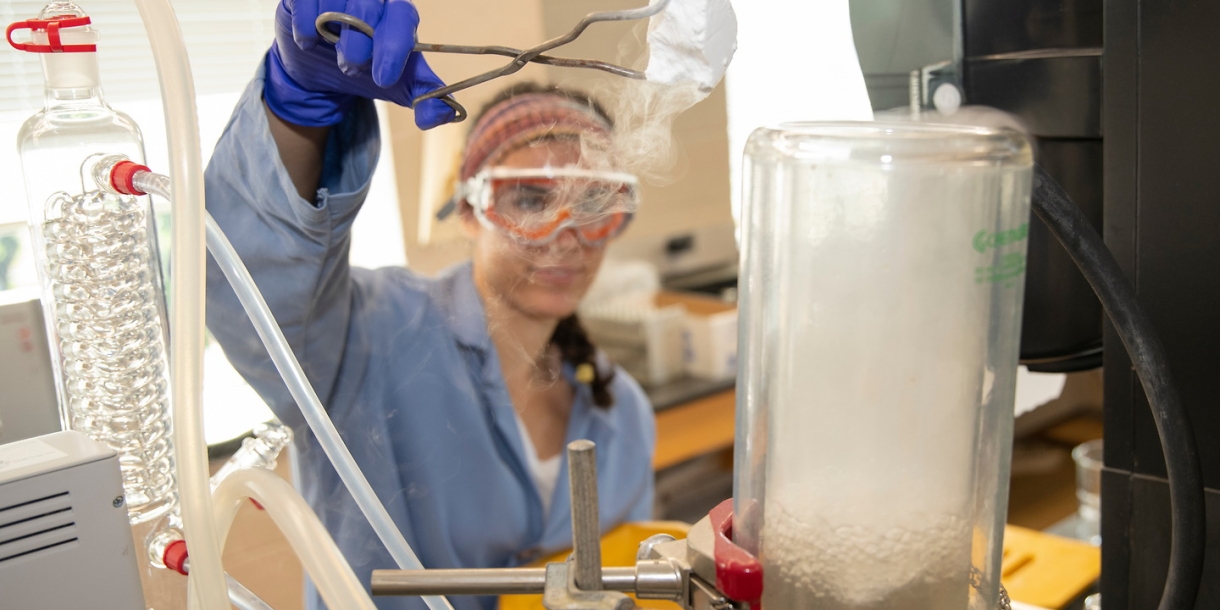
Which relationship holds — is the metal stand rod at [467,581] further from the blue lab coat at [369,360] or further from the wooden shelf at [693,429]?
the wooden shelf at [693,429]

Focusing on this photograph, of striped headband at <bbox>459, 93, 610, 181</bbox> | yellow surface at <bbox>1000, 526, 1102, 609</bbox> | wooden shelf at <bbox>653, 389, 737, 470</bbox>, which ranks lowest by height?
wooden shelf at <bbox>653, 389, 737, 470</bbox>

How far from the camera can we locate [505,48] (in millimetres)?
747

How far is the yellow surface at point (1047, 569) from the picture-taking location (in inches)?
60.8

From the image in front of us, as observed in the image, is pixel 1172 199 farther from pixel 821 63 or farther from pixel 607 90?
pixel 607 90

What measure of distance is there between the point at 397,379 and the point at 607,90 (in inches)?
16.1

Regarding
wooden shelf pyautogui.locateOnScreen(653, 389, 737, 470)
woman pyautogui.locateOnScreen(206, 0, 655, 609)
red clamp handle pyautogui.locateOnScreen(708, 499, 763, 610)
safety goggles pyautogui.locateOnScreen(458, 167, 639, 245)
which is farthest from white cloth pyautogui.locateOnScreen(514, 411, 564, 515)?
wooden shelf pyautogui.locateOnScreen(653, 389, 737, 470)

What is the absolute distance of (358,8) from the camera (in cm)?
73

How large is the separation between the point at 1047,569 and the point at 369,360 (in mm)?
1386

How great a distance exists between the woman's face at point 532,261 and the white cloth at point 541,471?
21 cm

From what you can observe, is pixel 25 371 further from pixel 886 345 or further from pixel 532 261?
pixel 886 345

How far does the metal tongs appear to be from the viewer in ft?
2.29

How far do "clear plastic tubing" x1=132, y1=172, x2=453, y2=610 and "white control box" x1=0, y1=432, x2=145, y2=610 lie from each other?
0.46ft

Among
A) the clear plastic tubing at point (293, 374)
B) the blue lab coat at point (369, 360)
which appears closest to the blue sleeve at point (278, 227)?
the blue lab coat at point (369, 360)

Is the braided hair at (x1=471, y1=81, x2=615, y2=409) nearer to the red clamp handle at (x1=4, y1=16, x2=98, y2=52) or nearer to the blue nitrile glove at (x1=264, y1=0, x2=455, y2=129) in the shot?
the blue nitrile glove at (x1=264, y1=0, x2=455, y2=129)
